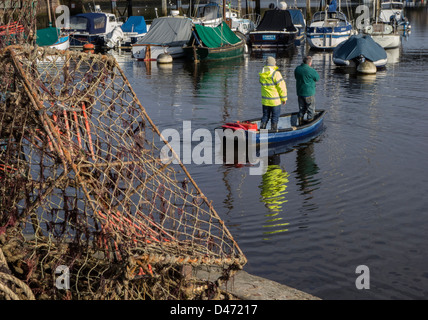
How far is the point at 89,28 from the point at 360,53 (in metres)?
22.6

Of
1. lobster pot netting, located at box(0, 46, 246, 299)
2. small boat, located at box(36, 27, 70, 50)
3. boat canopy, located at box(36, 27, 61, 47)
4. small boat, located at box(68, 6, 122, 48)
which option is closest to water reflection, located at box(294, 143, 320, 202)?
lobster pot netting, located at box(0, 46, 246, 299)

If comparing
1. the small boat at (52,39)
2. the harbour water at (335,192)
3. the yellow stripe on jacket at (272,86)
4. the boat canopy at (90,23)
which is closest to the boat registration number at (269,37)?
the boat canopy at (90,23)

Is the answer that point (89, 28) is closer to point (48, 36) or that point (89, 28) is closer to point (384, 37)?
point (48, 36)

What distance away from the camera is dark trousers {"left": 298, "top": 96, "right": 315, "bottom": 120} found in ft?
53.1

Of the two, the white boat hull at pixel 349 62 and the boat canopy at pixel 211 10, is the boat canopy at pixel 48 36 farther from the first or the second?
the white boat hull at pixel 349 62

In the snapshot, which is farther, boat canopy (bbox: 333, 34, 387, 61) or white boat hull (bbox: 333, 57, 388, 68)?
white boat hull (bbox: 333, 57, 388, 68)

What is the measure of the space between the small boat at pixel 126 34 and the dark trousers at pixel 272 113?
2990 centimetres

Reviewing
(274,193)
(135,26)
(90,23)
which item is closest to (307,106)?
(274,193)

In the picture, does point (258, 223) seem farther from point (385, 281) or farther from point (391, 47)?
point (391, 47)

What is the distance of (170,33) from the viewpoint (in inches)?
1476

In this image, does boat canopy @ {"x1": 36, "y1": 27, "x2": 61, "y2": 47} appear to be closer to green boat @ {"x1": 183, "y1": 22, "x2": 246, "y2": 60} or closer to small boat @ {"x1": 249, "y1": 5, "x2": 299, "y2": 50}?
green boat @ {"x1": 183, "y1": 22, "x2": 246, "y2": 60}

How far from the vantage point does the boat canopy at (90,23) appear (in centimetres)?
4431

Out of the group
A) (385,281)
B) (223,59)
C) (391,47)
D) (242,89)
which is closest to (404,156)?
(385,281)

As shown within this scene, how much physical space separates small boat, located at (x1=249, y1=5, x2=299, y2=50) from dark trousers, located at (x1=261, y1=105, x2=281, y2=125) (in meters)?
29.4
